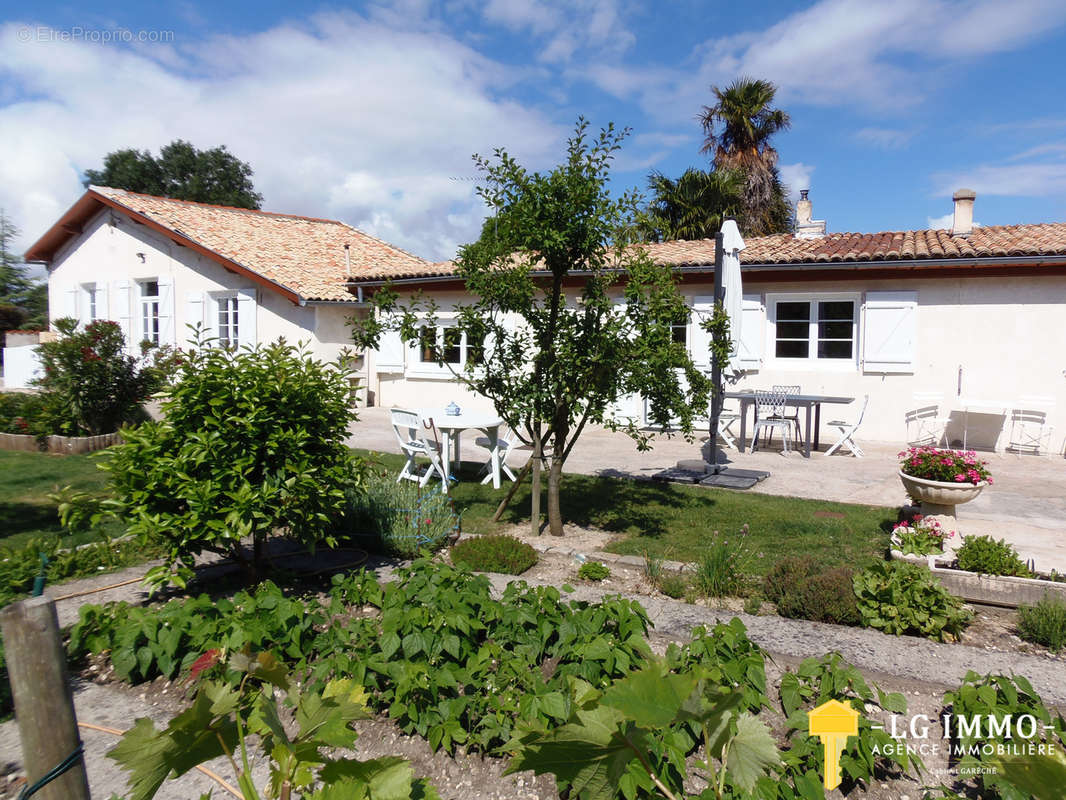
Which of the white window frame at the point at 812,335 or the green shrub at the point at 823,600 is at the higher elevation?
the white window frame at the point at 812,335

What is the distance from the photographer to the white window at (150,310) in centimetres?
1858

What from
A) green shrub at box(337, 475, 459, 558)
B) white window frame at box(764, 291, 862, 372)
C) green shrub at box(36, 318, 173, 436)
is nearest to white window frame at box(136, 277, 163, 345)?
green shrub at box(36, 318, 173, 436)

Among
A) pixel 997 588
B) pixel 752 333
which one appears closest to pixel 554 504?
pixel 997 588

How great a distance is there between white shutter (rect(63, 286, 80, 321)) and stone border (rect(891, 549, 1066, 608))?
2187 centimetres

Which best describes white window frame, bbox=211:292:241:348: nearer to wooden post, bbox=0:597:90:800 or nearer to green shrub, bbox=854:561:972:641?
green shrub, bbox=854:561:972:641

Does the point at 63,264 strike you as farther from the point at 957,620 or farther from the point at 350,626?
the point at 957,620

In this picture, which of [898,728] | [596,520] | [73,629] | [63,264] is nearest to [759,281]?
[596,520]

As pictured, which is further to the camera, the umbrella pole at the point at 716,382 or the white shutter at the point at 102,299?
the white shutter at the point at 102,299

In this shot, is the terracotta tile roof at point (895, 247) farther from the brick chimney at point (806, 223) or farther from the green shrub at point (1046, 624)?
the green shrub at point (1046, 624)

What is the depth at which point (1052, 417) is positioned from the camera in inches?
422

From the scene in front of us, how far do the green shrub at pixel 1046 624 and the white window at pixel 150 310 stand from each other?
1930 cm

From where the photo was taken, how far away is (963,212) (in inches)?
495

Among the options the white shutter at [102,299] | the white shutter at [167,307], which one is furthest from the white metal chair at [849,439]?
the white shutter at [102,299]

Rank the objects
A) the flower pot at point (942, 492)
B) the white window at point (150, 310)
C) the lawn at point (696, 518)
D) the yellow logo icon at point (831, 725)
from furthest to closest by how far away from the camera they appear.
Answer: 1. the white window at point (150, 310)
2. the lawn at point (696, 518)
3. the flower pot at point (942, 492)
4. the yellow logo icon at point (831, 725)
